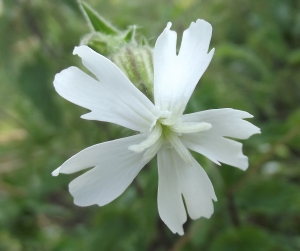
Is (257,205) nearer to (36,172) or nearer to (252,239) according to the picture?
(252,239)

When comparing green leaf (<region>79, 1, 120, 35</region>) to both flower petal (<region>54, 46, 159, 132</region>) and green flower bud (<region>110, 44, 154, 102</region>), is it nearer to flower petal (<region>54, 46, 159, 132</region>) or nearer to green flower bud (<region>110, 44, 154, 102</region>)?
green flower bud (<region>110, 44, 154, 102</region>)

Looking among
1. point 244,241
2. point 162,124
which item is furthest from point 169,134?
point 244,241

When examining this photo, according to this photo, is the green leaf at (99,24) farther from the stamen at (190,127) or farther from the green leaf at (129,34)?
the stamen at (190,127)

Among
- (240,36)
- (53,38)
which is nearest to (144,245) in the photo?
(53,38)

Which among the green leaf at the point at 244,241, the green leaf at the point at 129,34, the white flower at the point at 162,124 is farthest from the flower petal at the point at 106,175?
the green leaf at the point at 244,241

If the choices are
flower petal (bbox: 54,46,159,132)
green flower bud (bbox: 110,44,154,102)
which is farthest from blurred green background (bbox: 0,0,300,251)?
flower petal (bbox: 54,46,159,132)

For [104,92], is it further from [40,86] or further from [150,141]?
[40,86]
